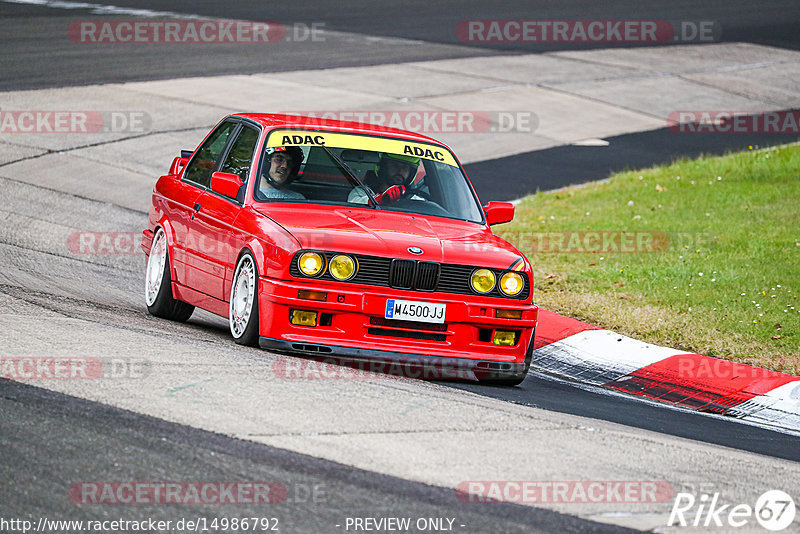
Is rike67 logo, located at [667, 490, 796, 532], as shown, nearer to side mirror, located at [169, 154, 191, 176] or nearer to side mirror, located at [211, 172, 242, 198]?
side mirror, located at [211, 172, 242, 198]

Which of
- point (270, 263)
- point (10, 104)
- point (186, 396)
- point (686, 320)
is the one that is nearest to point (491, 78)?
point (10, 104)

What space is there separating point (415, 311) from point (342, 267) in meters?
0.53

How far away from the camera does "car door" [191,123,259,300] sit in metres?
8.06

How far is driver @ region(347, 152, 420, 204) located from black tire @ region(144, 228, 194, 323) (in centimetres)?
170

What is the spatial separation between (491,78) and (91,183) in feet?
37.1

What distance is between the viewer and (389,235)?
7602mm

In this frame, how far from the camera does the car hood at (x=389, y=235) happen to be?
24.3 ft

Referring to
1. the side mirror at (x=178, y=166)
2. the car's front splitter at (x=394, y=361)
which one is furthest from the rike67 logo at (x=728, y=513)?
the side mirror at (x=178, y=166)

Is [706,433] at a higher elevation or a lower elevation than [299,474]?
lower

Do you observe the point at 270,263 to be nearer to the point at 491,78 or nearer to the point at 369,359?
the point at 369,359

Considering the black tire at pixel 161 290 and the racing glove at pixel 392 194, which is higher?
the racing glove at pixel 392 194

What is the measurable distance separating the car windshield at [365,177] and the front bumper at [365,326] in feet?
3.49

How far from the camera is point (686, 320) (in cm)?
975

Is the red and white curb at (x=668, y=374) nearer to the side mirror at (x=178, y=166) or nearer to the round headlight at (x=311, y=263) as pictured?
the round headlight at (x=311, y=263)
